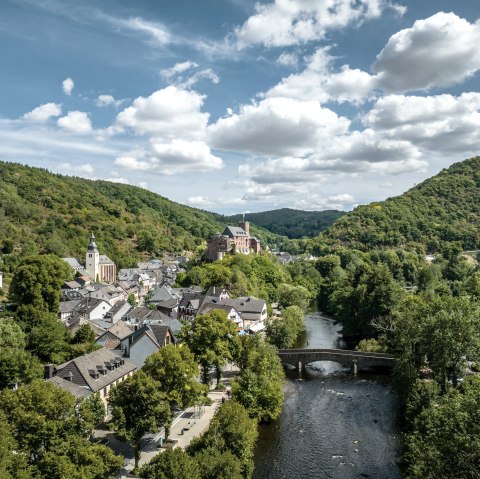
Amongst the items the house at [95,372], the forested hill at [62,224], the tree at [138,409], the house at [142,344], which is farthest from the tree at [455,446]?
the forested hill at [62,224]

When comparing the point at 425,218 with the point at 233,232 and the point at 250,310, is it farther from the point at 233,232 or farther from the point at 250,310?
the point at 250,310

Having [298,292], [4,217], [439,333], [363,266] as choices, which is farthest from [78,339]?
[4,217]

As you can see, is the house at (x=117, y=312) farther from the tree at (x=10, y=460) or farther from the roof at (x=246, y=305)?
the tree at (x=10, y=460)

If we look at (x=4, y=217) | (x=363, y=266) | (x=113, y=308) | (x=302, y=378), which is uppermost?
(x=4, y=217)

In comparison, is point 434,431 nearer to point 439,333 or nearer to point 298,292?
point 439,333

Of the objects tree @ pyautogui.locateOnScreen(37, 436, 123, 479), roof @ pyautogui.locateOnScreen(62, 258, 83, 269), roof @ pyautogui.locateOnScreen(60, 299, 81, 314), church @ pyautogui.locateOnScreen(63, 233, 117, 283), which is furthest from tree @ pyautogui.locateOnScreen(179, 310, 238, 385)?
roof @ pyautogui.locateOnScreen(62, 258, 83, 269)

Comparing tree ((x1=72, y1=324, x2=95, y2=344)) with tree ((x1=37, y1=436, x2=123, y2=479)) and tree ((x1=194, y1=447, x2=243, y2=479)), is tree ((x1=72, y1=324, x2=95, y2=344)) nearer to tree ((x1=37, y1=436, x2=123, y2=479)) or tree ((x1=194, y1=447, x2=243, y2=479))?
tree ((x1=37, y1=436, x2=123, y2=479))

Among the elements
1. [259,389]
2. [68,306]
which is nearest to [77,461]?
[259,389]
